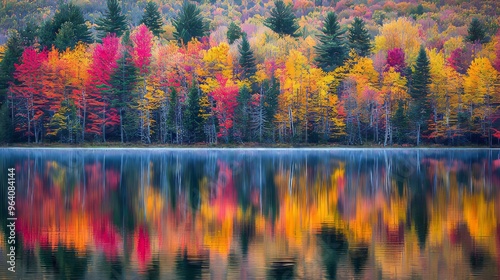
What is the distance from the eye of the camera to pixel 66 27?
81312 mm

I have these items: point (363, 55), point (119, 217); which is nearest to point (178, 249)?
point (119, 217)

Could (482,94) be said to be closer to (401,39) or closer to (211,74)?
(401,39)

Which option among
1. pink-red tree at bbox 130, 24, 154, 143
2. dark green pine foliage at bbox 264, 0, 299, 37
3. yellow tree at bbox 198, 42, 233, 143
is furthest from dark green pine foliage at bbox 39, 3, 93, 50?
dark green pine foliage at bbox 264, 0, 299, 37

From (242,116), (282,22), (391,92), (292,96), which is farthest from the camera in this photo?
(282,22)

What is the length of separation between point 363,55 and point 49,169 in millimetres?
50685

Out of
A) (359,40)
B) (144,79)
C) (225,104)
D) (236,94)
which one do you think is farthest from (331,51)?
(144,79)

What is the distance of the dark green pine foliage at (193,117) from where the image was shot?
7100 cm

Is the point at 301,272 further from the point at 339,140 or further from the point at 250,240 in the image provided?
the point at 339,140

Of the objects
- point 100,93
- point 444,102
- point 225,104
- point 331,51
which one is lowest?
point 225,104

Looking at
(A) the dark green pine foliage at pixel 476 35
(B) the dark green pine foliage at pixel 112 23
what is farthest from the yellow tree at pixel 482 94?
(B) the dark green pine foliage at pixel 112 23

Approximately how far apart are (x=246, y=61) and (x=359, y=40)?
15615 mm

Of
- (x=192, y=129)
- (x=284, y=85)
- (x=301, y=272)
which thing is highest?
(x=284, y=85)

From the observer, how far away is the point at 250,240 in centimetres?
1959

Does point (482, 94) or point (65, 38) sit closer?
point (482, 94)
